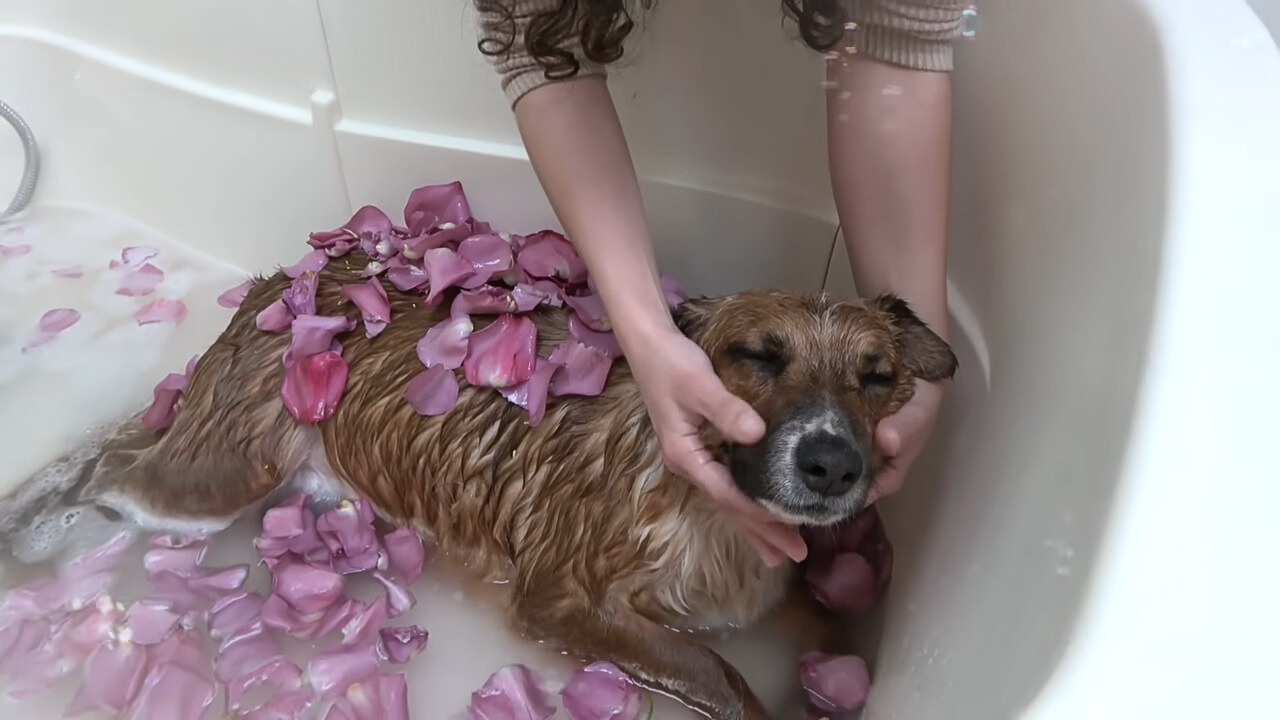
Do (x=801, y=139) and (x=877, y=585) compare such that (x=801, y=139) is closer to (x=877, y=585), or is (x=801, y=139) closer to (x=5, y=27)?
(x=877, y=585)

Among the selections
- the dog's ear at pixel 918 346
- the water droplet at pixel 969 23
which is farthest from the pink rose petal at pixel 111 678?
the water droplet at pixel 969 23

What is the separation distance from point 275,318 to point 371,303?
188 millimetres

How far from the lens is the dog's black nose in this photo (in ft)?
4.33

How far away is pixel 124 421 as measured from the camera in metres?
2.32

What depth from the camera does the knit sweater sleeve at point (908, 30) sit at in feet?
5.23

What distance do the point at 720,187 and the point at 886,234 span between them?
20.5 inches

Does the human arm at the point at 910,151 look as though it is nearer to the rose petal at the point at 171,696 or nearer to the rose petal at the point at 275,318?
the rose petal at the point at 275,318

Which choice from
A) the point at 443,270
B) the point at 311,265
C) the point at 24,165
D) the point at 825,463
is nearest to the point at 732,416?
the point at 825,463

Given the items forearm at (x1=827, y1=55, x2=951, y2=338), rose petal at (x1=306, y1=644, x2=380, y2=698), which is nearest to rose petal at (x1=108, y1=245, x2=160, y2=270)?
rose petal at (x1=306, y1=644, x2=380, y2=698)

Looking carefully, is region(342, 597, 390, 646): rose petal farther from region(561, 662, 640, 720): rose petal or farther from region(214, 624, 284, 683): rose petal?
region(561, 662, 640, 720): rose petal

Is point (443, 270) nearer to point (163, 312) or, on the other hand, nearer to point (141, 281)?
point (163, 312)

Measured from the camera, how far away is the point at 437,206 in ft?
7.30

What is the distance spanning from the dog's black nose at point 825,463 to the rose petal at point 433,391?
78 cm

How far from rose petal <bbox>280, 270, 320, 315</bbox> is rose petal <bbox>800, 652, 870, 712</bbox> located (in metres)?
1.17
